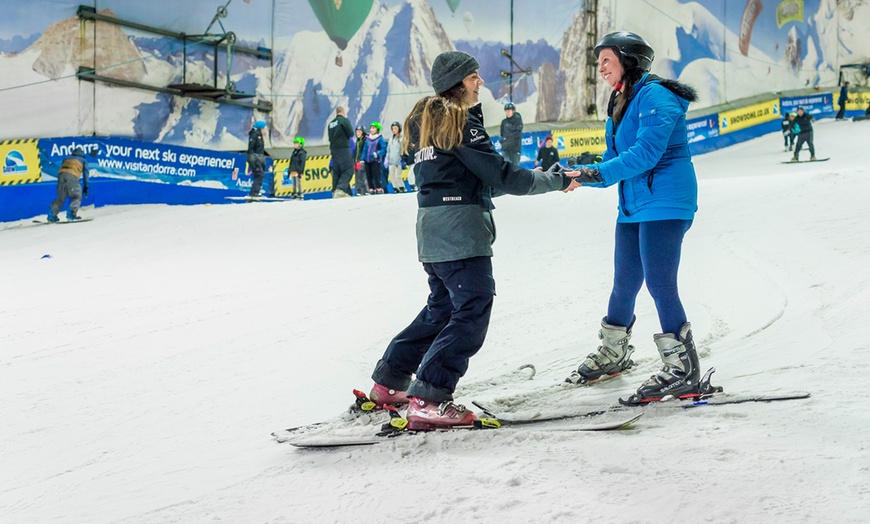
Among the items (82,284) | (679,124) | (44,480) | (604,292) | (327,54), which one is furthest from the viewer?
(327,54)

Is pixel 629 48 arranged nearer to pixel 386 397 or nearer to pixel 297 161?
pixel 386 397

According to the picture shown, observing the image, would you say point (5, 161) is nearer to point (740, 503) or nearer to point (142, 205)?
point (142, 205)

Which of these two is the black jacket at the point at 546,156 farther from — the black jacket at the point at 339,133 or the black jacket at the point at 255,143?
the black jacket at the point at 255,143

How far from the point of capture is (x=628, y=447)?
9.05ft

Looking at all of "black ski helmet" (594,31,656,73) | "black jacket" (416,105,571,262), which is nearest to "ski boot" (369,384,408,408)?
"black jacket" (416,105,571,262)

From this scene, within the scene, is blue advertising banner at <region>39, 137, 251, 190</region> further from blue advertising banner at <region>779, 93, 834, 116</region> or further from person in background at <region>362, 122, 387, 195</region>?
blue advertising banner at <region>779, 93, 834, 116</region>

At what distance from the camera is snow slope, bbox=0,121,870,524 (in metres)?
2.46

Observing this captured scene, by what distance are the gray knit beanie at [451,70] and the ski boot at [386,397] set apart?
4.20 ft

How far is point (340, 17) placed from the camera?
19.8 metres

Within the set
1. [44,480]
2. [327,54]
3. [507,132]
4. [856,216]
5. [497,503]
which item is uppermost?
[327,54]

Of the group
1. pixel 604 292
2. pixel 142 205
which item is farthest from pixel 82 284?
pixel 142 205

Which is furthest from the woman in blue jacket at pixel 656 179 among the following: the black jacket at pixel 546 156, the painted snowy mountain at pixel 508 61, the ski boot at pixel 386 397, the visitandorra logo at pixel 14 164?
the painted snowy mountain at pixel 508 61

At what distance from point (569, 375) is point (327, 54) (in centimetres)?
1663

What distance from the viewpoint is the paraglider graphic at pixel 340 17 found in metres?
19.5
